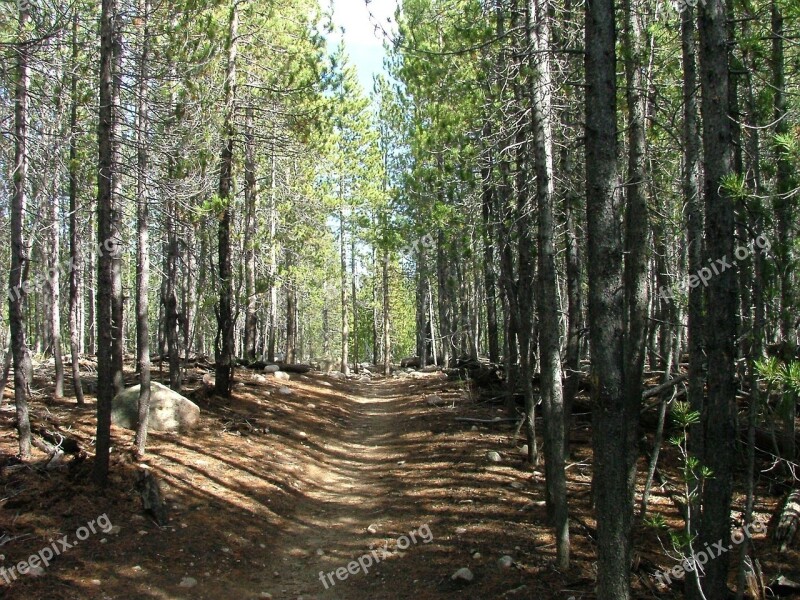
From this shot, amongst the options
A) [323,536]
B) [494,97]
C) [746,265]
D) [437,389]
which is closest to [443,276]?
[437,389]

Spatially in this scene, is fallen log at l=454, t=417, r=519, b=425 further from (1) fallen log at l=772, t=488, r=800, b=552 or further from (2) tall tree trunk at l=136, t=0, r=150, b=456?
(2) tall tree trunk at l=136, t=0, r=150, b=456

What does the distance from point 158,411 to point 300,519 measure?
12.1 ft

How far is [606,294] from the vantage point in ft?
14.1

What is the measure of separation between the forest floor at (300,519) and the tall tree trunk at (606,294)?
1751mm

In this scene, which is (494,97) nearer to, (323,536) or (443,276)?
(323,536)

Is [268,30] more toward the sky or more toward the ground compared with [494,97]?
more toward the sky

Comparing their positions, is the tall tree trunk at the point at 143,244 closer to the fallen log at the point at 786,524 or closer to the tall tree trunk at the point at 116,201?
the tall tree trunk at the point at 116,201

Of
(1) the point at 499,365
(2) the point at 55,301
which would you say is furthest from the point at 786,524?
(2) the point at 55,301

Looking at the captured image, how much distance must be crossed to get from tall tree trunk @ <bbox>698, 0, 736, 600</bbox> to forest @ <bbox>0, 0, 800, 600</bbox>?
2 centimetres

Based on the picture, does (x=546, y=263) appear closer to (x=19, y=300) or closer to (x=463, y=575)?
(x=463, y=575)

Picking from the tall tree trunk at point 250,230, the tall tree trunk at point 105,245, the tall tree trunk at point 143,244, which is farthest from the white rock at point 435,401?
the tall tree trunk at point 105,245

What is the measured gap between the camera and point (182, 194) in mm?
9727

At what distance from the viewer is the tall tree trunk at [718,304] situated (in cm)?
445

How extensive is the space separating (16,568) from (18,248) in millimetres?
4328
